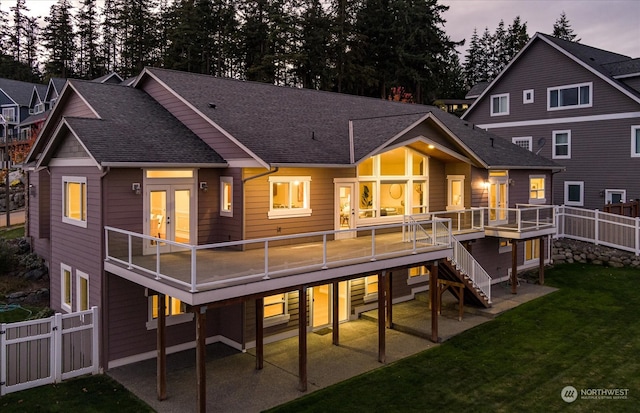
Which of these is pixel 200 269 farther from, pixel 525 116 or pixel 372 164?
pixel 525 116

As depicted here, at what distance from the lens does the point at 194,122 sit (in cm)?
1544

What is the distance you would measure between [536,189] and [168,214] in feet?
59.2

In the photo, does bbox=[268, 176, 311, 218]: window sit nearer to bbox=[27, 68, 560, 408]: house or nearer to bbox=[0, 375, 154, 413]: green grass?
bbox=[27, 68, 560, 408]: house

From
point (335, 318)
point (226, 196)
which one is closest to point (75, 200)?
point (226, 196)

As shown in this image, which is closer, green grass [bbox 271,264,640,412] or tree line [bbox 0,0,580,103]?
green grass [bbox 271,264,640,412]

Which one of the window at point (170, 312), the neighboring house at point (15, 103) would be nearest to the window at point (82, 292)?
the window at point (170, 312)

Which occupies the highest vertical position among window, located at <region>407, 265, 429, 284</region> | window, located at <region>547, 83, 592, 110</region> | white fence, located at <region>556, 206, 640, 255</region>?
window, located at <region>547, 83, 592, 110</region>

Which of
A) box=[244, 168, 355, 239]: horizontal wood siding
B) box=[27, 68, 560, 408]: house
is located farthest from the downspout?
box=[244, 168, 355, 239]: horizontal wood siding

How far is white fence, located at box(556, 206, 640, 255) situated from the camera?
2261 cm

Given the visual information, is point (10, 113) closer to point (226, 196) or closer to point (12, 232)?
point (12, 232)

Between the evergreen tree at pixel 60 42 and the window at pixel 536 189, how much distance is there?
190ft

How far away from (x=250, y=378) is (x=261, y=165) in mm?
5579

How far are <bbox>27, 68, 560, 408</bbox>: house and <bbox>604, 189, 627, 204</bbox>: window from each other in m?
10.3

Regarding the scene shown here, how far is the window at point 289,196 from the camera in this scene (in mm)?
14734
